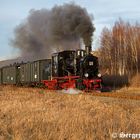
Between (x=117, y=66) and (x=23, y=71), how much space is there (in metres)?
15.0

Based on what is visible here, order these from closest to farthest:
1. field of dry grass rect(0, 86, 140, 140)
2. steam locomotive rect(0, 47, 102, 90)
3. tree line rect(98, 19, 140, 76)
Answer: field of dry grass rect(0, 86, 140, 140) < steam locomotive rect(0, 47, 102, 90) < tree line rect(98, 19, 140, 76)

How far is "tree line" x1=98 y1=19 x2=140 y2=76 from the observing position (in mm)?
49588

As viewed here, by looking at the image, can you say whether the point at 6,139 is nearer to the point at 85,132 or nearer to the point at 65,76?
the point at 85,132

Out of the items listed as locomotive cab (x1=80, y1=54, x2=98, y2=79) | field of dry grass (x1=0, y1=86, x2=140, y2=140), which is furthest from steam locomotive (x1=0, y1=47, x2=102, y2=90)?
field of dry grass (x1=0, y1=86, x2=140, y2=140)

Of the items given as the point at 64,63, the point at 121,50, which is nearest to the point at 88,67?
the point at 64,63

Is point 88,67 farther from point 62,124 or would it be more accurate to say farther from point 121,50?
point 121,50

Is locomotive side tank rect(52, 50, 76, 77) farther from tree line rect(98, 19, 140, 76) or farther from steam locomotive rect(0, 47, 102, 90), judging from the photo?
tree line rect(98, 19, 140, 76)

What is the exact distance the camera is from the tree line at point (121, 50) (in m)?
49.6

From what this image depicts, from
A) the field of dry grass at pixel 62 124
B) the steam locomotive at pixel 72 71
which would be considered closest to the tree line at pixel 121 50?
the steam locomotive at pixel 72 71

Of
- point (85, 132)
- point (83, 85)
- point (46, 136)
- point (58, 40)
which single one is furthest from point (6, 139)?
point (58, 40)

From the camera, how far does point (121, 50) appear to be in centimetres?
5244

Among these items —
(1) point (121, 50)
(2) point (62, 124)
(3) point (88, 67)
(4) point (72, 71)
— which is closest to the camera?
(2) point (62, 124)

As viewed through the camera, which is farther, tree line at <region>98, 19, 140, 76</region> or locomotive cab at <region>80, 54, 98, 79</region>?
tree line at <region>98, 19, 140, 76</region>

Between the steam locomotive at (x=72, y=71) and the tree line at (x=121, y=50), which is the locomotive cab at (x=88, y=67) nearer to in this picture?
the steam locomotive at (x=72, y=71)
